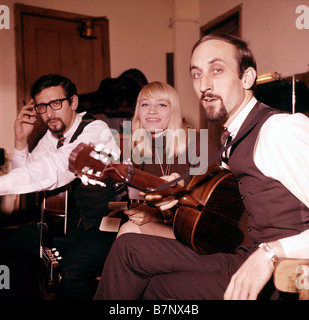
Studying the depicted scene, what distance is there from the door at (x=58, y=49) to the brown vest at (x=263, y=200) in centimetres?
362

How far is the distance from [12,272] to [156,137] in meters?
1.49

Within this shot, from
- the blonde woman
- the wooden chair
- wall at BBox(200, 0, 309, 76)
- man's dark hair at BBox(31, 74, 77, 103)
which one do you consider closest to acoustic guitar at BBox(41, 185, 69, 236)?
the blonde woman

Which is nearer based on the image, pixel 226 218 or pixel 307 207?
pixel 307 207

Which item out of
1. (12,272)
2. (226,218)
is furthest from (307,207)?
(12,272)

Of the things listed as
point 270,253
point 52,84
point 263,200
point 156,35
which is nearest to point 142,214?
point 263,200

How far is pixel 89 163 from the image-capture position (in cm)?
127

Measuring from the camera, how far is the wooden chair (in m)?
0.97

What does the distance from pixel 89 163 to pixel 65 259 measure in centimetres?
93

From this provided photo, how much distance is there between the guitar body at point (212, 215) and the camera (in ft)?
4.85

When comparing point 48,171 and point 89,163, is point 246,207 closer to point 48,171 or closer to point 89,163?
point 89,163

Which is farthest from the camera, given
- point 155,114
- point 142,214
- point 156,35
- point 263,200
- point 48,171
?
point 156,35

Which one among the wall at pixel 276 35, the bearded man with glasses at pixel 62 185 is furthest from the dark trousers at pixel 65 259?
the wall at pixel 276 35

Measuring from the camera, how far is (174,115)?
237 cm
